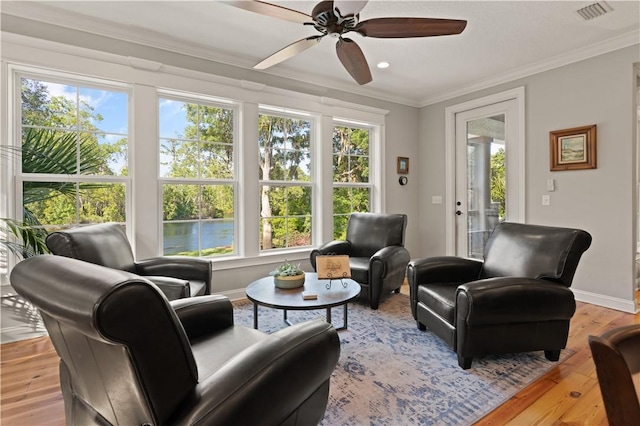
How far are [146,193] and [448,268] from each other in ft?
9.14

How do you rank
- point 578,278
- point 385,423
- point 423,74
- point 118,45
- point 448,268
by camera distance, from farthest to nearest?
point 423,74 → point 578,278 → point 118,45 → point 448,268 → point 385,423

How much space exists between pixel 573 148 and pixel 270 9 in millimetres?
3391

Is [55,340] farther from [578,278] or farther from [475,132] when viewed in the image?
[475,132]

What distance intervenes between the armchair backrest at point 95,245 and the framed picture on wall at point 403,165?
12.2 feet

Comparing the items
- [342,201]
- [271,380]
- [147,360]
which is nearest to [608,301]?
[342,201]

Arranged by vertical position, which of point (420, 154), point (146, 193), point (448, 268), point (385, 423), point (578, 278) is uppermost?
point (420, 154)

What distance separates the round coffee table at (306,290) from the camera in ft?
6.90

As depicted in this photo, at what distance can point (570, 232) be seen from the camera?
214 centimetres

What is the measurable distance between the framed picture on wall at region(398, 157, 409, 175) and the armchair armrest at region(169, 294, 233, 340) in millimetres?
3817

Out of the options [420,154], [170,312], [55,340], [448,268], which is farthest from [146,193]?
[420,154]

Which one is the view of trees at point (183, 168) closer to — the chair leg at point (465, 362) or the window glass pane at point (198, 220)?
the window glass pane at point (198, 220)

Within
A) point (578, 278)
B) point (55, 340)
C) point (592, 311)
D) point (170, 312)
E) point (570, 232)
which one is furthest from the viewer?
point (578, 278)

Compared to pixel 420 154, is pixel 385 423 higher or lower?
lower

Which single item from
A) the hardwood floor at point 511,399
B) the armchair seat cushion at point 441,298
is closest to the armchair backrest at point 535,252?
the armchair seat cushion at point 441,298
